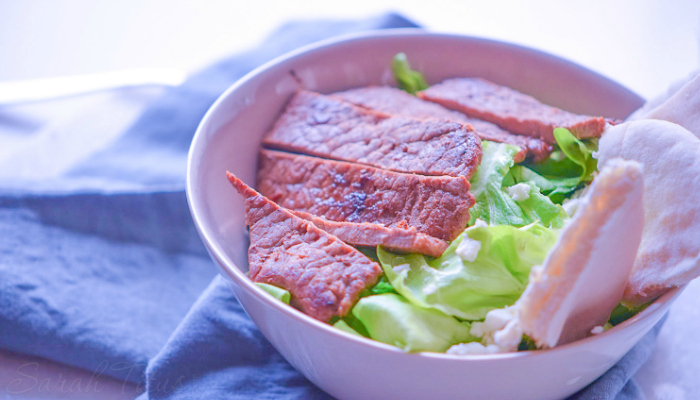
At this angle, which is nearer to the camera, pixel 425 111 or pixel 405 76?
pixel 425 111

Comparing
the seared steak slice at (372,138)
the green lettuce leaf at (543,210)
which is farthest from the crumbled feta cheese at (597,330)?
the seared steak slice at (372,138)

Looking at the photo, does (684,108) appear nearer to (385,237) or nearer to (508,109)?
(508,109)

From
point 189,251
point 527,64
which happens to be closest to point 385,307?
point 189,251

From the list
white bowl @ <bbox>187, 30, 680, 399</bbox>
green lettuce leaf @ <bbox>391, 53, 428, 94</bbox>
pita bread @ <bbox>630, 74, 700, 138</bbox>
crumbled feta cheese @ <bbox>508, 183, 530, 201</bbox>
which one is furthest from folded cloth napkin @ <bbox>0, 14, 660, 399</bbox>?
green lettuce leaf @ <bbox>391, 53, 428, 94</bbox>

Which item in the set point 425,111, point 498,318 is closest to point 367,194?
point 425,111

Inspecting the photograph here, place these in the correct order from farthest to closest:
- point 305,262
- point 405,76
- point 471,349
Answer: point 405,76 → point 305,262 → point 471,349

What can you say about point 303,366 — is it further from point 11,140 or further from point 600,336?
point 11,140

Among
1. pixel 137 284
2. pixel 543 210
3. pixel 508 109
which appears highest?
pixel 508 109

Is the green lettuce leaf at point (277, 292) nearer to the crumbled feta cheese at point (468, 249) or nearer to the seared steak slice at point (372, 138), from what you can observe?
the crumbled feta cheese at point (468, 249)
